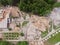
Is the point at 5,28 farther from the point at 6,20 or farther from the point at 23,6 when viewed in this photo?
the point at 23,6

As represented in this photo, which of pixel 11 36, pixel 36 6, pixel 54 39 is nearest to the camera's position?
pixel 54 39

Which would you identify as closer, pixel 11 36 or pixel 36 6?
pixel 11 36

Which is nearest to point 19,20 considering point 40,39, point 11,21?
point 11,21

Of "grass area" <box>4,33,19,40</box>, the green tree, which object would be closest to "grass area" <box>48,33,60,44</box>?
the green tree

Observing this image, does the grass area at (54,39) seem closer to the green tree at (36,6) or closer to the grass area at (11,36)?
the green tree at (36,6)

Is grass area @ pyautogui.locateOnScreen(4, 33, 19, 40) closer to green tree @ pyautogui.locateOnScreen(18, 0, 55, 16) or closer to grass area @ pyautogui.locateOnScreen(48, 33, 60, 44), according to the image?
green tree @ pyautogui.locateOnScreen(18, 0, 55, 16)

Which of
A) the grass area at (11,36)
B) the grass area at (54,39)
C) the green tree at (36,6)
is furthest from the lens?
the green tree at (36,6)

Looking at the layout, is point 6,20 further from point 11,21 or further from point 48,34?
point 48,34

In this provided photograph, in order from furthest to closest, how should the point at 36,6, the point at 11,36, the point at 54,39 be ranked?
the point at 36,6, the point at 11,36, the point at 54,39

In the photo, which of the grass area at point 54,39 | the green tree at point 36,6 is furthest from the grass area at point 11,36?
the grass area at point 54,39

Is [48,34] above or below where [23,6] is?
below

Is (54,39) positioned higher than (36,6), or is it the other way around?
(36,6)
